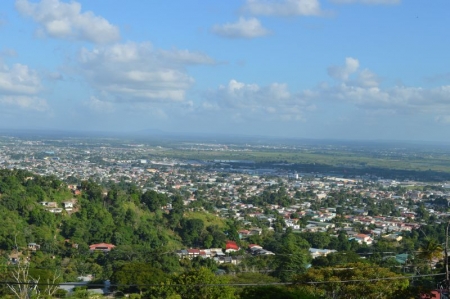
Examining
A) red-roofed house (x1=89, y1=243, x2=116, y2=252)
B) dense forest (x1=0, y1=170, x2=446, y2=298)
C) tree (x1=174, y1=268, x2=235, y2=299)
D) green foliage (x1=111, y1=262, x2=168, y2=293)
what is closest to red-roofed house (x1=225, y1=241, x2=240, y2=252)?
dense forest (x1=0, y1=170, x2=446, y2=298)

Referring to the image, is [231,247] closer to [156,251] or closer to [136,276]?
[156,251]

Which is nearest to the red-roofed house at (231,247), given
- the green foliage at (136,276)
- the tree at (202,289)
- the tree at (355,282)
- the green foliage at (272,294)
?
the green foliage at (136,276)

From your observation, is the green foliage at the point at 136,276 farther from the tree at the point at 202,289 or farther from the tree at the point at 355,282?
the tree at the point at 355,282

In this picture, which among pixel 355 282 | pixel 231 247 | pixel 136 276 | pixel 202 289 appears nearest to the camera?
pixel 355 282

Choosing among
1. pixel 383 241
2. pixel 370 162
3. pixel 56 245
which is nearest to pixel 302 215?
pixel 383 241

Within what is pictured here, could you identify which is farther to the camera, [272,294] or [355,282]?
[355,282]

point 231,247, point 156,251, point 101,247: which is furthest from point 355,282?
point 101,247

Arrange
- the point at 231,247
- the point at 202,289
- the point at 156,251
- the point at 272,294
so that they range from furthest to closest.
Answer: the point at 231,247, the point at 156,251, the point at 202,289, the point at 272,294

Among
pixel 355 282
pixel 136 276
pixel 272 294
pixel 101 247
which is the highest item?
pixel 355 282
